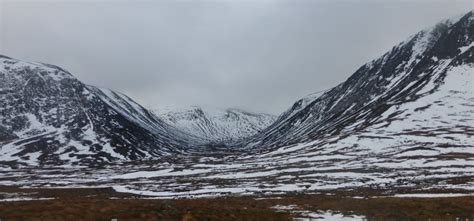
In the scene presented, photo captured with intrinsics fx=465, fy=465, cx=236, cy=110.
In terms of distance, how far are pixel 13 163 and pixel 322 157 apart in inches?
4773

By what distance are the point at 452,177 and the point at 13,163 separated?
161 metres

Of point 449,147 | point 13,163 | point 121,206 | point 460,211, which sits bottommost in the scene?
point 460,211

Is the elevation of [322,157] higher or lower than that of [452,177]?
higher

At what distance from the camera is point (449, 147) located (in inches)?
5315

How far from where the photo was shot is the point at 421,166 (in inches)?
4301

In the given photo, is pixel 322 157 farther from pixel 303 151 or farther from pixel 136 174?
pixel 136 174

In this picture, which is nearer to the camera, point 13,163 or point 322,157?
point 322,157

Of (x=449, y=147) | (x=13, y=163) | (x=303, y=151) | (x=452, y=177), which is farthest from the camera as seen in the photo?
(x=13, y=163)

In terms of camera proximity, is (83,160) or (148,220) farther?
(83,160)

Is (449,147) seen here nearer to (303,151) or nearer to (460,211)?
(303,151)

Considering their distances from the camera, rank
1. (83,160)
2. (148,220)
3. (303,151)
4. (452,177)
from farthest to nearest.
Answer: (83,160), (303,151), (452,177), (148,220)

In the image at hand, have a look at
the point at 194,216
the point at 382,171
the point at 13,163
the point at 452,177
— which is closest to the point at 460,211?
the point at 194,216

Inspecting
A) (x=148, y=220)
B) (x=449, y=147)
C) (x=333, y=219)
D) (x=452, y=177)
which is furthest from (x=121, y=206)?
(x=449, y=147)

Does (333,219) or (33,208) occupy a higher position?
(33,208)
